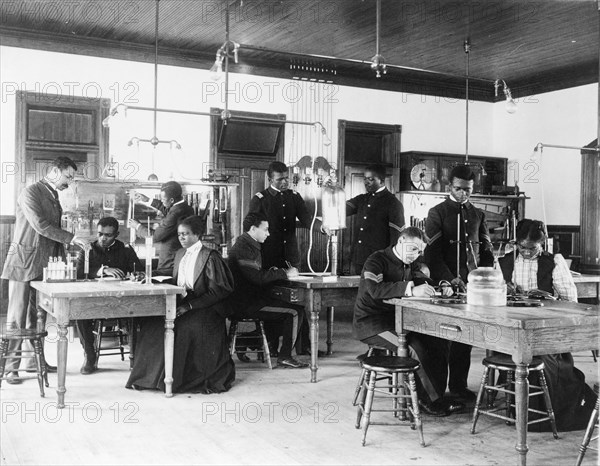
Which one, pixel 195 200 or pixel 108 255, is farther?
pixel 195 200

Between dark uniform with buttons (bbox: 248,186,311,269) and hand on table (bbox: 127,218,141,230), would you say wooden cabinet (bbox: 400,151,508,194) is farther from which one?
hand on table (bbox: 127,218,141,230)

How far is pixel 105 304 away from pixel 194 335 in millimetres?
883

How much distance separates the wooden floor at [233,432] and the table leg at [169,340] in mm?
122

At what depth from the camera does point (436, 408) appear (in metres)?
4.86

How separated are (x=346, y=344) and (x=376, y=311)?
9.53ft

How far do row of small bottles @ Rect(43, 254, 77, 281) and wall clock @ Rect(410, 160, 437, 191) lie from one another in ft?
18.9

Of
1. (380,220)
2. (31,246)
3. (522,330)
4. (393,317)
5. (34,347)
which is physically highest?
(380,220)

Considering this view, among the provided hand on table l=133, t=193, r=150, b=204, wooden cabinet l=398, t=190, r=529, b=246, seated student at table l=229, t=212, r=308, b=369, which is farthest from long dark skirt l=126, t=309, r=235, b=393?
wooden cabinet l=398, t=190, r=529, b=246

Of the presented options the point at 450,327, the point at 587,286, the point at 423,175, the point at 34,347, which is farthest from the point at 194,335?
the point at 423,175

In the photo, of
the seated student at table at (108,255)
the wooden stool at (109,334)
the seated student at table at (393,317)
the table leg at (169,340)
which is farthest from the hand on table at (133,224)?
the seated student at table at (393,317)

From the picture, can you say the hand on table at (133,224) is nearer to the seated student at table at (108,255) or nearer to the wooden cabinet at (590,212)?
the seated student at table at (108,255)

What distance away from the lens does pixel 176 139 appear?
8922mm

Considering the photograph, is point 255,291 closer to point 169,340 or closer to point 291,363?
point 291,363

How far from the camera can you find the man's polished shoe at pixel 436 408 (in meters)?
4.84
